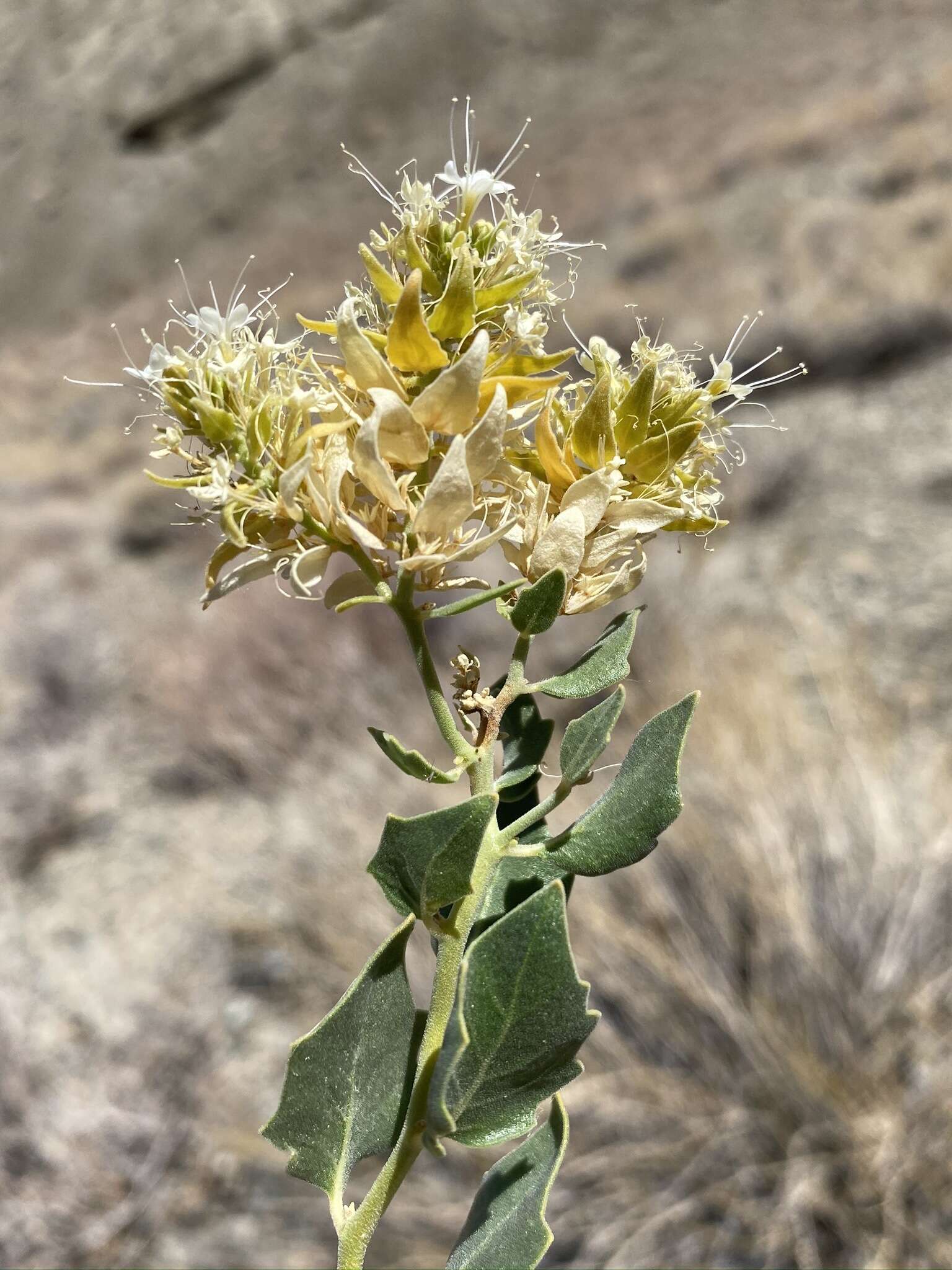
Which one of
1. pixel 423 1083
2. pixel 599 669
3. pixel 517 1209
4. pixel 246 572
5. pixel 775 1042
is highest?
pixel 246 572

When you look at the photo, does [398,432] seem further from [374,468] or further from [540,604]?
[540,604]

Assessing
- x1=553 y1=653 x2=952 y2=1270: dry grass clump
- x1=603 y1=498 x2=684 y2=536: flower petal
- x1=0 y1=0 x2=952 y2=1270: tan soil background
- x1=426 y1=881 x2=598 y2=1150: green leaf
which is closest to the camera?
x1=426 y1=881 x2=598 y2=1150: green leaf

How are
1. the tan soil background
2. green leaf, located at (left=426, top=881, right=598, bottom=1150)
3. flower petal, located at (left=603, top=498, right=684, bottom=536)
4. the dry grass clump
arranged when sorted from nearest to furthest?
green leaf, located at (left=426, top=881, right=598, bottom=1150)
flower petal, located at (left=603, top=498, right=684, bottom=536)
the dry grass clump
the tan soil background

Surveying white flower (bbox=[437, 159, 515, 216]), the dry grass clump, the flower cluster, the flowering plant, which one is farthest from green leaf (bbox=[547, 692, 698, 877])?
the dry grass clump

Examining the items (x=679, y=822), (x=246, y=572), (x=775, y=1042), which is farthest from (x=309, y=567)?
(x=679, y=822)

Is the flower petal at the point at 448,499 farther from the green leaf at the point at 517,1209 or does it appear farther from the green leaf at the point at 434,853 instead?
the green leaf at the point at 517,1209

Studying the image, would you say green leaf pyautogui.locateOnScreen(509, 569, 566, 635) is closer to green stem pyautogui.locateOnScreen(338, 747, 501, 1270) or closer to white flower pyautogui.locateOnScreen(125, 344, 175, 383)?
green stem pyautogui.locateOnScreen(338, 747, 501, 1270)
